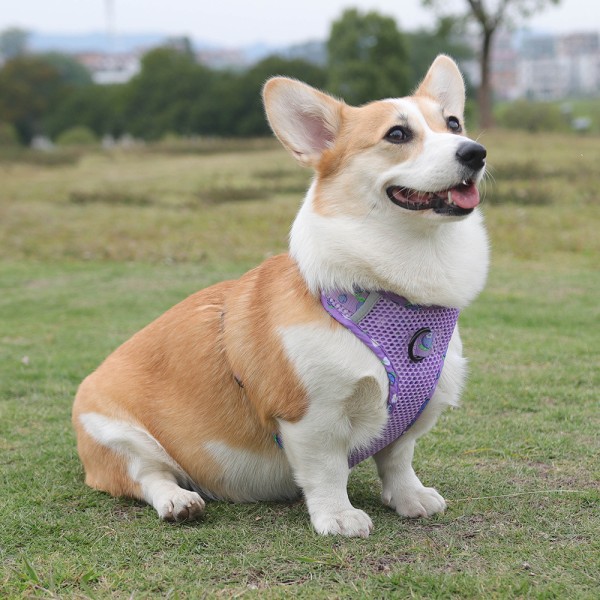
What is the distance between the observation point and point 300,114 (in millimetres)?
3355

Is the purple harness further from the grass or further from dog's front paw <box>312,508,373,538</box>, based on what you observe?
the grass

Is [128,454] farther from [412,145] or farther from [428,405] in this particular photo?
[412,145]

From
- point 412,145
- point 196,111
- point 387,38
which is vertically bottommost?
point 196,111

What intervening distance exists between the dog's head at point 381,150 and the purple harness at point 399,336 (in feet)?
1.12

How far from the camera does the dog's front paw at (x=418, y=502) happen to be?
3406 mm

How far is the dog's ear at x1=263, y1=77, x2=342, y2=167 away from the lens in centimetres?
331

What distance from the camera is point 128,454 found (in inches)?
141

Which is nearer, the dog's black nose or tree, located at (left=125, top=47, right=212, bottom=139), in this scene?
the dog's black nose

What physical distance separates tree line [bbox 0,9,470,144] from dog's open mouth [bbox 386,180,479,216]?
181ft

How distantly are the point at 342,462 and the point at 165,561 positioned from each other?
74 cm

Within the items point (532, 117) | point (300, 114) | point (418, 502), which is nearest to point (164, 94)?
point (532, 117)

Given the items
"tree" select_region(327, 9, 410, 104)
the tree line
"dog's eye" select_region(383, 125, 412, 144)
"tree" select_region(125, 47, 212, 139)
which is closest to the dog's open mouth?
"dog's eye" select_region(383, 125, 412, 144)

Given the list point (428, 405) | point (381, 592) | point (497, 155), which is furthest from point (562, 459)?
point (497, 155)

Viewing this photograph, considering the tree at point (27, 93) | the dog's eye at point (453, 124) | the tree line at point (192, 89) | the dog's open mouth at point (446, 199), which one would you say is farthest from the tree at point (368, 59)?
the dog's open mouth at point (446, 199)
